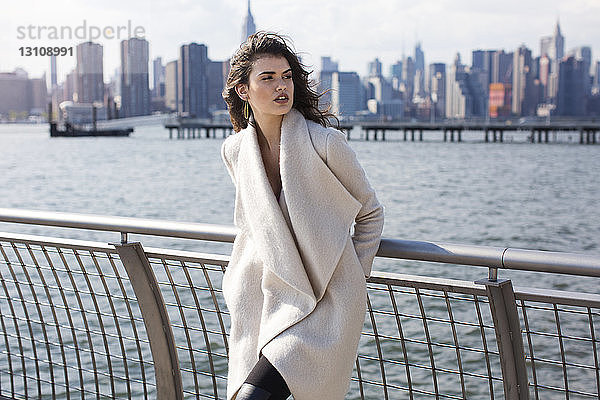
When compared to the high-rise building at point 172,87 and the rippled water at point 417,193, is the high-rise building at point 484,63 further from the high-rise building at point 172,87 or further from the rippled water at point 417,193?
the rippled water at point 417,193

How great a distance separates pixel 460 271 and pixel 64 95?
145m

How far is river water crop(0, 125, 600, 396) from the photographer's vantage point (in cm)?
2497

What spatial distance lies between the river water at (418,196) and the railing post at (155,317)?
13.0 metres

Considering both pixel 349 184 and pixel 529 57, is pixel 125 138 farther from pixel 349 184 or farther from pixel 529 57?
pixel 349 184

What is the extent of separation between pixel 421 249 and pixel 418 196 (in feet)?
122

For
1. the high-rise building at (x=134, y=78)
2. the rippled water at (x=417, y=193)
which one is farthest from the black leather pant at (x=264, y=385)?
the high-rise building at (x=134, y=78)

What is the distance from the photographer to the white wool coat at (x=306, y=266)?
8.41 ft

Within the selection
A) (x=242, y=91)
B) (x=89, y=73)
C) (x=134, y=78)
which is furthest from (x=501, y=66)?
(x=242, y=91)

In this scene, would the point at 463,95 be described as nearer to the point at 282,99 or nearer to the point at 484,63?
the point at 484,63

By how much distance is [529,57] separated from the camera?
544 feet

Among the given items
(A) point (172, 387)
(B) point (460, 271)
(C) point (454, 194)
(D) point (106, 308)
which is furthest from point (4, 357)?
(C) point (454, 194)

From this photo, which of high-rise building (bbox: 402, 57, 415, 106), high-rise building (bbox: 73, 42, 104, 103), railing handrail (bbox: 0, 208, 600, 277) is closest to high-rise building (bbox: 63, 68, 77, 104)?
high-rise building (bbox: 73, 42, 104, 103)

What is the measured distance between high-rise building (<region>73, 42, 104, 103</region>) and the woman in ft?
307

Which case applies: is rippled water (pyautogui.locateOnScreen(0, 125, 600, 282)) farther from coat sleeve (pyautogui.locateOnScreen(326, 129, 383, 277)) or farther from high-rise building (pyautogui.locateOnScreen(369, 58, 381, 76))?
high-rise building (pyautogui.locateOnScreen(369, 58, 381, 76))
